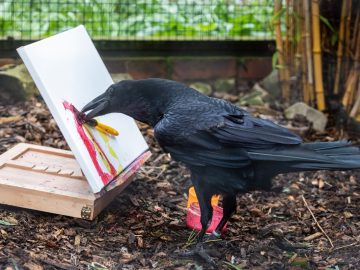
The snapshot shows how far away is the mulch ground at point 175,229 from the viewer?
369 centimetres

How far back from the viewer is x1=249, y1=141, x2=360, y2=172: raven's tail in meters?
3.68

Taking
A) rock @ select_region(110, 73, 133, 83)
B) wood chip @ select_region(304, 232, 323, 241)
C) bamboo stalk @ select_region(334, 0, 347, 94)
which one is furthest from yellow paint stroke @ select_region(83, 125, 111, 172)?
bamboo stalk @ select_region(334, 0, 347, 94)

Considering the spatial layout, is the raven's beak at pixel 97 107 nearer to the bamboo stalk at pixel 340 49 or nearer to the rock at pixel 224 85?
the bamboo stalk at pixel 340 49

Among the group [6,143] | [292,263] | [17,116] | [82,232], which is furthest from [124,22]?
[292,263]

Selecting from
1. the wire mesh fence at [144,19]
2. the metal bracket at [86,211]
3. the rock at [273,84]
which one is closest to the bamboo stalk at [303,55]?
the rock at [273,84]

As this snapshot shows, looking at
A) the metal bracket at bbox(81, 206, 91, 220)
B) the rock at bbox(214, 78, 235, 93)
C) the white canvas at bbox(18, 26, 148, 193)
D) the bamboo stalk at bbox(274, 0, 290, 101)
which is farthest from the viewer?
the rock at bbox(214, 78, 235, 93)

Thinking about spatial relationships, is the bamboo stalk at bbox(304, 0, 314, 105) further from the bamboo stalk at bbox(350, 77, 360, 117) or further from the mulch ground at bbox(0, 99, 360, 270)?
the mulch ground at bbox(0, 99, 360, 270)

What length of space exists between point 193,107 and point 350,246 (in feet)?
3.98

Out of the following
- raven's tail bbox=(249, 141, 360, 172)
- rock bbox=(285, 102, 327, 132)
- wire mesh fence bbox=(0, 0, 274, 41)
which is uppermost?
wire mesh fence bbox=(0, 0, 274, 41)

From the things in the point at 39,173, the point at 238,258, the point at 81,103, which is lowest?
the point at 238,258

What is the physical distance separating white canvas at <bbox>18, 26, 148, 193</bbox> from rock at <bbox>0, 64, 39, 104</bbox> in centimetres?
165

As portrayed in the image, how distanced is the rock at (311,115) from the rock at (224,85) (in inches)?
37.5

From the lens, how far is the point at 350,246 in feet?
13.1

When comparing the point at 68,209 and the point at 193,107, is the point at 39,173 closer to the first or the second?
the point at 68,209
